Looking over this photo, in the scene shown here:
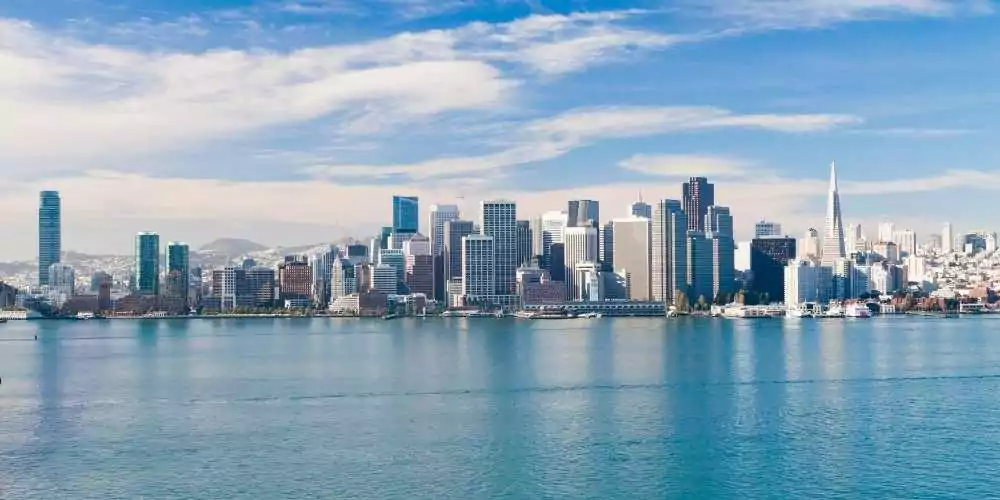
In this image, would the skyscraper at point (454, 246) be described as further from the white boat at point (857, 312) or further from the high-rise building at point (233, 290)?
the white boat at point (857, 312)

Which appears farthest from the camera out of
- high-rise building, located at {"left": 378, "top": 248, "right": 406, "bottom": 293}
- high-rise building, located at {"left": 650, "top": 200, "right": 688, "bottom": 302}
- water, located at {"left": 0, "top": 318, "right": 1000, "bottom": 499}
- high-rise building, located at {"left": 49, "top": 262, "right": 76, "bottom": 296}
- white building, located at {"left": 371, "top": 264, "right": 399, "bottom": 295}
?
high-rise building, located at {"left": 49, "top": 262, "right": 76, "bottom": 296}

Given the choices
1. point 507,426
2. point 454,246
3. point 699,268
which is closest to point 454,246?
point 454,246

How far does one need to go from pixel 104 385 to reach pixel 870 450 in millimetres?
14215

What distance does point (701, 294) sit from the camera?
242 ft

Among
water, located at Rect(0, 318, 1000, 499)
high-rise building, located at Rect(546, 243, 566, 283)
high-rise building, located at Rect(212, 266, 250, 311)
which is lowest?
water, located at Rect(0, 318, 1000, 499)

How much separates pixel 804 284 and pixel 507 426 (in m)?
60.9

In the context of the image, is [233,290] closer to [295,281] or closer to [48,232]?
[295,281]

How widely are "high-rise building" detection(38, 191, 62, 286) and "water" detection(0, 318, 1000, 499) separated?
2857 inches

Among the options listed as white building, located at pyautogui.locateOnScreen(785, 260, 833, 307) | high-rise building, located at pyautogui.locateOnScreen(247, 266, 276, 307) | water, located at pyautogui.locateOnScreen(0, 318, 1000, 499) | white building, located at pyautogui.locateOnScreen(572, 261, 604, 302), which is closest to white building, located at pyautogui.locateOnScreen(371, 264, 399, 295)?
high-rise building, located at pyautogui.locateOnScreen(247, 266, 276, 307)

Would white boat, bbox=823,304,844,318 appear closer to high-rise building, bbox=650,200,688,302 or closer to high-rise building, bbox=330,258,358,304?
high-rise building, bbox=650,200,688,302

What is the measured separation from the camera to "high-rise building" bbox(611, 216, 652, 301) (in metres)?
76.4

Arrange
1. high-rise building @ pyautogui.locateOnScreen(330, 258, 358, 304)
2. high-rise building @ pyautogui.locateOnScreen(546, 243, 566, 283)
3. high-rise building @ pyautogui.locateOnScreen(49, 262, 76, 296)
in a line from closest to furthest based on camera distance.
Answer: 1. high-rise building @ pyautogui.locateOnScreen(330, 258, 358, 304)
2. high-rise building @ pyautogui.locateOnScreen(546, 243, 566, 283)
3. high-rise building @ pyautogui.locateOnScreen(49, 262, 76, 296)

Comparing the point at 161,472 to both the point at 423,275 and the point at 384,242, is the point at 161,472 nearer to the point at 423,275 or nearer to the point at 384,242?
the point at 423,275

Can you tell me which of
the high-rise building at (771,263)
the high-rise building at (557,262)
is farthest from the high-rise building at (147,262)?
the high-rise building at (771,263)
